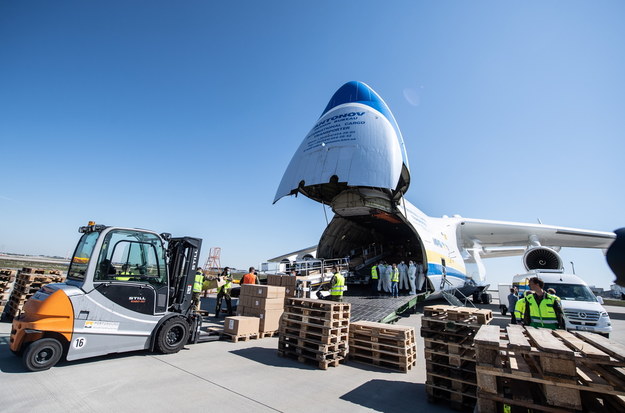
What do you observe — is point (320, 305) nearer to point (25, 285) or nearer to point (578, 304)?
point (25, 285)

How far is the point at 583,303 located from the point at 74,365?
1309cm

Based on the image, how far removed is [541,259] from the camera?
1492cm

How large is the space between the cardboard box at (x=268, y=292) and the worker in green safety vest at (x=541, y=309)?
18.7 ft

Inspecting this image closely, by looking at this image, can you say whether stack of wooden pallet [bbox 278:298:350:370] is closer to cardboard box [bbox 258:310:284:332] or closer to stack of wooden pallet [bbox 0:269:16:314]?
cardboard box [bbox 258:310:284:332]

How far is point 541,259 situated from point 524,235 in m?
4.05

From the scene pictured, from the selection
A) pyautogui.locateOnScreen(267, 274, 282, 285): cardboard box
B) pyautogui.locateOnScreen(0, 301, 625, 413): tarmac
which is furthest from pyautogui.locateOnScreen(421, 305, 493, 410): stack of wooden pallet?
pyautogui.locateOnScreen(267, 274, 282, 285): cardboard box

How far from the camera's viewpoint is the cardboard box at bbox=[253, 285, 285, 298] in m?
8.11

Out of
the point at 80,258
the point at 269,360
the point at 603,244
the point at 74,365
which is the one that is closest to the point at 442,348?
the point at 269,360

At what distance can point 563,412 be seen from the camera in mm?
2762

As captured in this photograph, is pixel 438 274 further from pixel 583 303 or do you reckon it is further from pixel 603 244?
pixel 603 244

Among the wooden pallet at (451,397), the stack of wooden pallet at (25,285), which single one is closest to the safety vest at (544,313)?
the wooden pallet at (451,397)

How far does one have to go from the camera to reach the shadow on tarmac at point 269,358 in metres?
5.69

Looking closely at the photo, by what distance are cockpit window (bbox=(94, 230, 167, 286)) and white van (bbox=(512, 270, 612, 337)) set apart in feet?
32.3

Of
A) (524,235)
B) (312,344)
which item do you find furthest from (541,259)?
(312,344)
